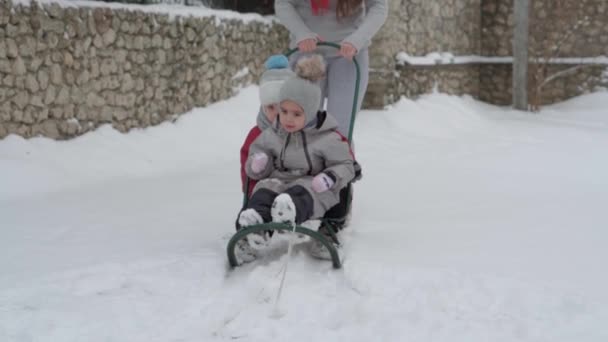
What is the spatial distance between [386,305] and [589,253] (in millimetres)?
1124

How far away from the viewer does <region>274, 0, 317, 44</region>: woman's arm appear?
3520 millimetres

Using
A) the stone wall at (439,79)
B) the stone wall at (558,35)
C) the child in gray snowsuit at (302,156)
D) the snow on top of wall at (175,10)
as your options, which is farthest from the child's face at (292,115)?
the stone wall at (558,35)

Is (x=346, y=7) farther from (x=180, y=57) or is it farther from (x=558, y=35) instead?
(x=558, y=35)

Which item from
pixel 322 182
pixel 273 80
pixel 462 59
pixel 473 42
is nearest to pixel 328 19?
pixel 273 80

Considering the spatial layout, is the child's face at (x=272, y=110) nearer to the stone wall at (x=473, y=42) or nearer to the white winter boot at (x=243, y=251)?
the white winter boot at (x=243, y=251)

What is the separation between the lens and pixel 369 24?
354 cm

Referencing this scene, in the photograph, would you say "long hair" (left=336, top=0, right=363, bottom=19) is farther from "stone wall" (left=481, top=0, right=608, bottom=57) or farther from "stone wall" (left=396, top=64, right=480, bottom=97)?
"stone wall" (left=481, top=0, right=608, bottom=57)

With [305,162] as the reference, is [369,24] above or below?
above

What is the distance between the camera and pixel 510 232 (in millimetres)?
3678

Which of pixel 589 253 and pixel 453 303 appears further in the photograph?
pixel 589 253

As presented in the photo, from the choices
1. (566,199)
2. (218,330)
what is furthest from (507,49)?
(218,330)

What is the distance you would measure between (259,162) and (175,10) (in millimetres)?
4165

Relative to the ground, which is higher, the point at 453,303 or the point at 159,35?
the point at 159,35

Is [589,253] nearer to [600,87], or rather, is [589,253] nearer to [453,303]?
[453,303]
